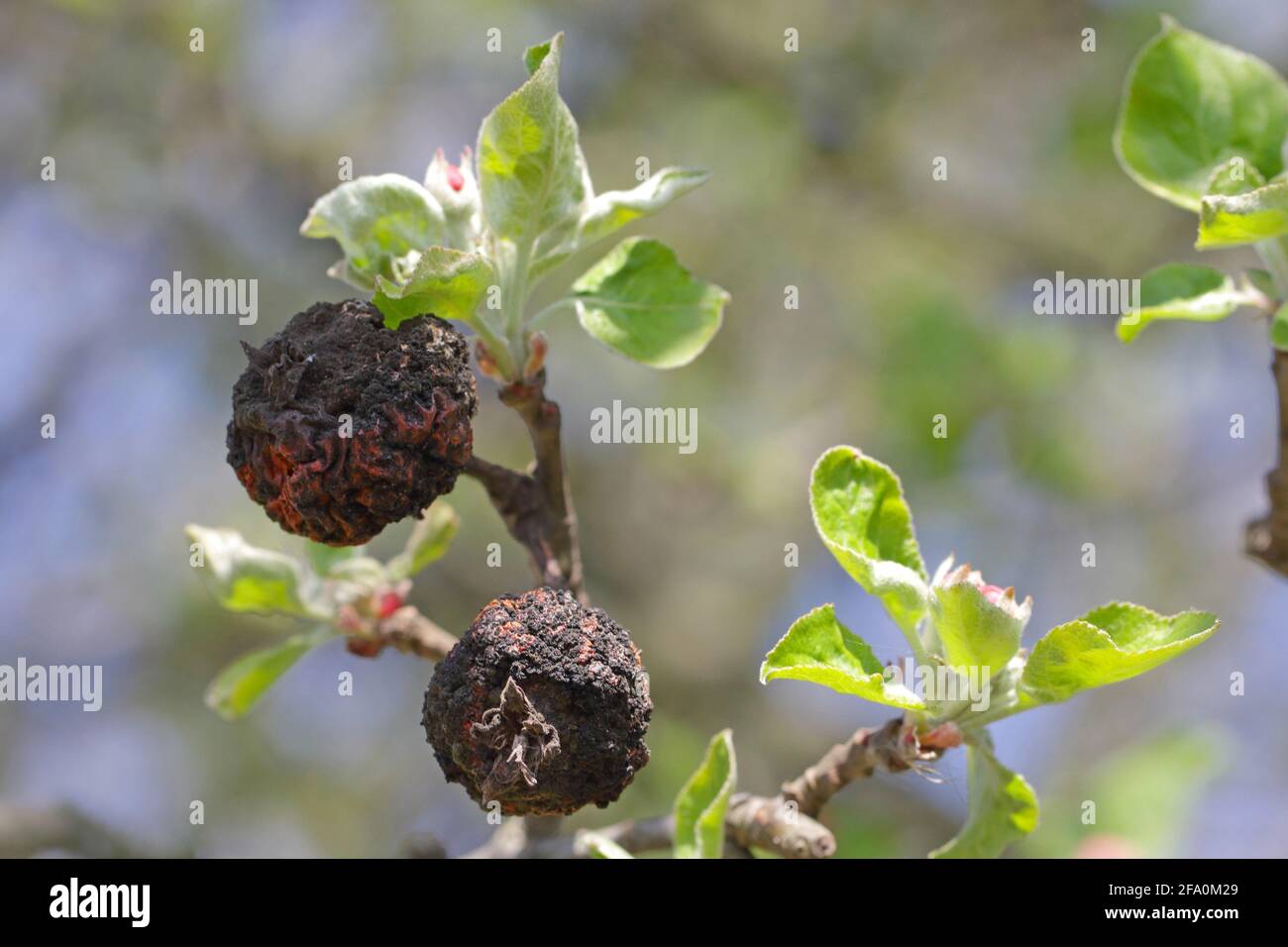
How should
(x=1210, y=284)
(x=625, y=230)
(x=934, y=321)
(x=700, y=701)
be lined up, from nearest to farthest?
1. (x=1210, y=284)
2. (x=934, y=321)
3. (x=700, y=701)
4. (x=625, y=230)

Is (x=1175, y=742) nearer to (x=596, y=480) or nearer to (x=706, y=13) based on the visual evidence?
(x=596, y=480)

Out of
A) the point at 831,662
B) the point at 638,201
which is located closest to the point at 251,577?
the point at 638,201

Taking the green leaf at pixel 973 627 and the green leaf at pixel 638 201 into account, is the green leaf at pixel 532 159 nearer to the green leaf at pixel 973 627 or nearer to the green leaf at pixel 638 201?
the green leaf at pixel 638 201

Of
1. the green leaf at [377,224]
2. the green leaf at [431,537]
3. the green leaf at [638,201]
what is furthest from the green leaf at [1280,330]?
the green leaf at [431,537]

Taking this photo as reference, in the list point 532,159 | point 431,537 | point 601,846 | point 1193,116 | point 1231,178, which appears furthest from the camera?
point 431,537

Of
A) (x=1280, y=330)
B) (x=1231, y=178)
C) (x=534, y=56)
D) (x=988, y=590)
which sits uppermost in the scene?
(x=534, y=56)

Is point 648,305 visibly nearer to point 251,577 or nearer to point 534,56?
point 534,56
